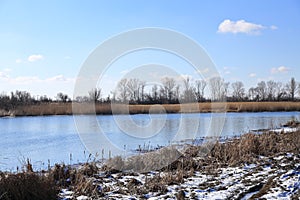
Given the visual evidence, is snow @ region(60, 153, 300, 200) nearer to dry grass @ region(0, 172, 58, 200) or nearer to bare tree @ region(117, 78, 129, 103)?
dry grass @ region(0, 172, 58, 200)

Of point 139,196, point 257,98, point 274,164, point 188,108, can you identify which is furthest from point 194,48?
A: point 257,98

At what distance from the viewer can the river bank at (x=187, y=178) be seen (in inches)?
180

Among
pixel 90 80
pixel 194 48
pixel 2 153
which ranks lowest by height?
pixel 2 153

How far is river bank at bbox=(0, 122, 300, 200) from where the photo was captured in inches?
180

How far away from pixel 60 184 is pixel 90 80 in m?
2.43

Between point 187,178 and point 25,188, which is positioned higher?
point 25,188

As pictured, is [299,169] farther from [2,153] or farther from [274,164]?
[2,153]

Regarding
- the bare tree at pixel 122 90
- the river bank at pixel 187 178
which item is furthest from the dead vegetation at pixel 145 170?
the bare tree at pixel 122 90

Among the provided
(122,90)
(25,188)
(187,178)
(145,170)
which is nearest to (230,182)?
(187,178)

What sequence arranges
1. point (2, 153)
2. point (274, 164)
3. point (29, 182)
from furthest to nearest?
point (2, 153), point (274, 164), point (29, 182)

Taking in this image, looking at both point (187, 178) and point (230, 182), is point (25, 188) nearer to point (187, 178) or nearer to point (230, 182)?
point (187, 178)

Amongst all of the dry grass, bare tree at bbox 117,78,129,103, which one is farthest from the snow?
bare tree at bbox 117,78,129,103

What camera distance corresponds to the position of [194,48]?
7.89m

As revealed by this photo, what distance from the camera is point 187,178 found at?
19.1ft
